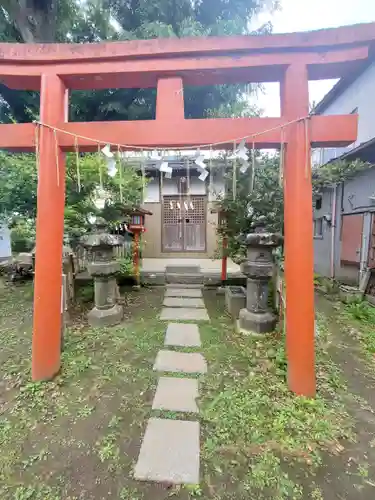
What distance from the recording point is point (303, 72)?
2.73m

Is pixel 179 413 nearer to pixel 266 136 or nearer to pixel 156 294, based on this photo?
pixel 266 136

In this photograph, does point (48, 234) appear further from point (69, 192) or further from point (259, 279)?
point (259, 279)

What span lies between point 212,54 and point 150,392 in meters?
3.65

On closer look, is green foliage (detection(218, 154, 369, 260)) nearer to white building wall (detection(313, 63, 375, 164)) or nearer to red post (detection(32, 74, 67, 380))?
red post (detection(32, 74, 67, 380))

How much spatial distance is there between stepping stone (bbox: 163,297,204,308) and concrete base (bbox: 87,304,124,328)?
1.28 meters

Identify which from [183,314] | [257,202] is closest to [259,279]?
[257,202]

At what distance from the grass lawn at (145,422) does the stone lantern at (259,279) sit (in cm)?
42

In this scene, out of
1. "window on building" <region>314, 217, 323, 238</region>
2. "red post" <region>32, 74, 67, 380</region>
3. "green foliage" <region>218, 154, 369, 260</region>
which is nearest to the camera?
"red post" <region>32, 74, 67, 380</region>

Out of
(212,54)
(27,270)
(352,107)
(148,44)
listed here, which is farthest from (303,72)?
(27,270)

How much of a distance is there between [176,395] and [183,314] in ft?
8.11

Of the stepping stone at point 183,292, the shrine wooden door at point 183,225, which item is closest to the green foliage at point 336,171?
the stepping stone at point 183,292

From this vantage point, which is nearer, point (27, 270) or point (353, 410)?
point (353, 410)

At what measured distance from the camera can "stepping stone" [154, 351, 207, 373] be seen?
337 cm

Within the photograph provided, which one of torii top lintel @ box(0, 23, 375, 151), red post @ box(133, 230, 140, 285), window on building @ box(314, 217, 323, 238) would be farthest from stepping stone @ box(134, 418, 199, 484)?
window on building @ box(314, 217, 323, 238)
